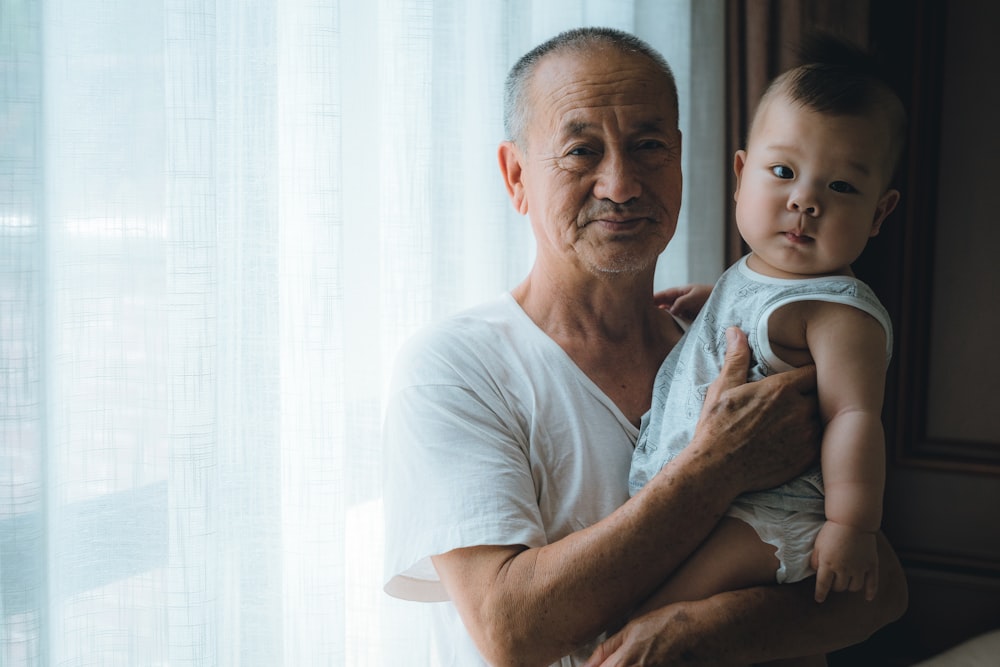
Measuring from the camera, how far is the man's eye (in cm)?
127

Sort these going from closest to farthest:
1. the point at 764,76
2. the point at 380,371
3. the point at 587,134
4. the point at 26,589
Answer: the point at 26,589, the point at 587,134, the point at 380,371, the point at 764,76

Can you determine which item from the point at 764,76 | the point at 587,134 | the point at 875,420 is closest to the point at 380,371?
the point at 587,134

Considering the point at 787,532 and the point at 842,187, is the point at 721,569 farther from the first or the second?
the point at 842,187

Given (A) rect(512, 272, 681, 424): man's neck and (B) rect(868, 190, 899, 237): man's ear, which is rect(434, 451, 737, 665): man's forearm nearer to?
(A) rect(512, 272, 681, 424): man's neck

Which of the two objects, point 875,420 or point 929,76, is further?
point 929,76

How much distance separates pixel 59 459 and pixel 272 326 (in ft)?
1.14

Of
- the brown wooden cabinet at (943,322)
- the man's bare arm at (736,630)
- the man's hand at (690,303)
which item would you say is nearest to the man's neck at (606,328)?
the man's hand at (690,303)

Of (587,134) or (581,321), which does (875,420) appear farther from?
(587,134)

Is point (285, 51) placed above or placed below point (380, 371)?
above

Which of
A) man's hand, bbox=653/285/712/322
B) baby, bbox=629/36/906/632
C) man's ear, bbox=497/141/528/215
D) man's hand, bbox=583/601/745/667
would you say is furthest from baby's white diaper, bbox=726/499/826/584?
man's ear, bbox=497/141/528/215

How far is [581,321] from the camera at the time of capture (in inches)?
59.0

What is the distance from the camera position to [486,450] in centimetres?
121

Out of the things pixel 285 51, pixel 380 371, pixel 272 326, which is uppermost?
pixel 285 51

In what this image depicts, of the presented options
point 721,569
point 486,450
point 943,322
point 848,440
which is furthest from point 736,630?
point 943,322
